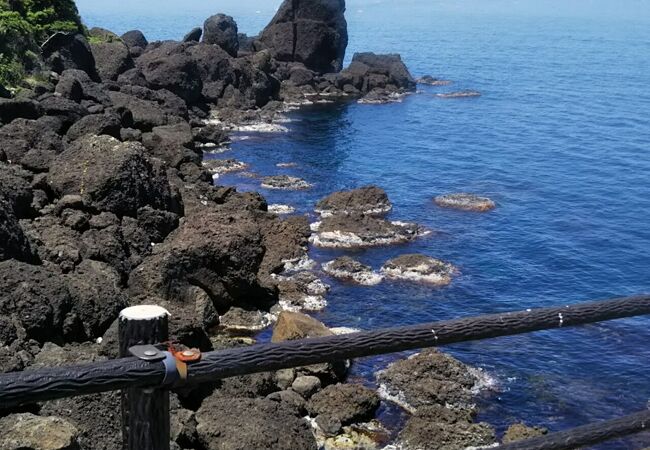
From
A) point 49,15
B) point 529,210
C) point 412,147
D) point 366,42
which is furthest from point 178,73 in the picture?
point 366,42

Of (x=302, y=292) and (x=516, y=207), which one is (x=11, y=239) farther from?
(x=516, y=207)

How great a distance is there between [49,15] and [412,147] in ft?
86.5

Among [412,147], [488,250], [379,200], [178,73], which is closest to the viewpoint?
[488,250]

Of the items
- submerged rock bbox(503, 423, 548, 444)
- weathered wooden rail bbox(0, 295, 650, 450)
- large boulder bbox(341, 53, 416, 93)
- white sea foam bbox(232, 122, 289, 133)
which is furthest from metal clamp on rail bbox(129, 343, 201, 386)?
large boulder bbox(341, 53, 416, 93)

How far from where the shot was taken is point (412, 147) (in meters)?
55.3

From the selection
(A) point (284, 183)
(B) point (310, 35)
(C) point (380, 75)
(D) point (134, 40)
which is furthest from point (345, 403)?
(B) point (310, 35)

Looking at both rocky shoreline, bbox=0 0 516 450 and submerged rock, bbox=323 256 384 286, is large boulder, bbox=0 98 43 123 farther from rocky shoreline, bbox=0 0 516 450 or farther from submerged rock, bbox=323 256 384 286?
submerged rock, bbox=323 256 384 286

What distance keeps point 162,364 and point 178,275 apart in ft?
57.6

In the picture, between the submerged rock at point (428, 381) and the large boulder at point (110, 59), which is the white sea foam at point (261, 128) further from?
the submerged rock at point (428, 381)

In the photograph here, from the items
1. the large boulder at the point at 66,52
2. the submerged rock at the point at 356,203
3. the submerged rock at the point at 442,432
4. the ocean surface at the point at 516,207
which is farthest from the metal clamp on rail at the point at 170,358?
the large boulder at the point at 66,52

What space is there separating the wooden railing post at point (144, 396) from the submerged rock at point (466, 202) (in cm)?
3612

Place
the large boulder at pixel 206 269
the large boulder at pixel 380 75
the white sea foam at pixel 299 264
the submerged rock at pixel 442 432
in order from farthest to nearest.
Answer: the large boulder at pixel 380 75
the white sea foam at pixel 299 264
the large boulder at pixel 206 269
the submerged rock at pixel 442 432

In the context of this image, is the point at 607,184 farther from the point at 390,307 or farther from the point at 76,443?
the point at 76,443

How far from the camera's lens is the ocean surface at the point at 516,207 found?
21.6 meters
